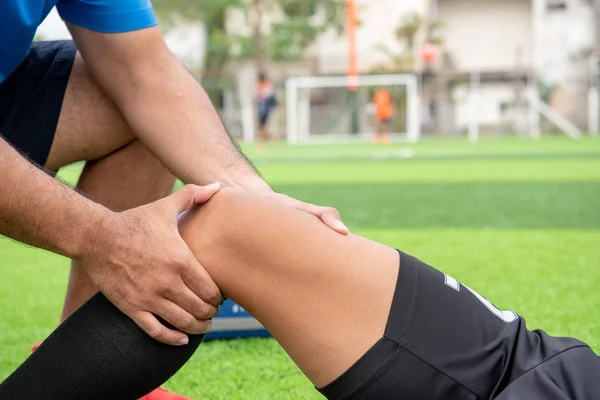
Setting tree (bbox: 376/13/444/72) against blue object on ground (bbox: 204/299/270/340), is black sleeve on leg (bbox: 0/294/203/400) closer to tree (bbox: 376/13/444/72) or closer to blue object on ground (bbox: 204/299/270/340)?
blue object on ground (bbox: 204/299/270/340)

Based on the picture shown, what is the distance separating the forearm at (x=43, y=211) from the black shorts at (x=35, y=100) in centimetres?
63

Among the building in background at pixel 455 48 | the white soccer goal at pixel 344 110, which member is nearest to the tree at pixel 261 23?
the building in background at pixel 455 48

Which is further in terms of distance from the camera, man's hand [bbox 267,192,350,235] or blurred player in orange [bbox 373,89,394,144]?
blurred player in orange [bbox 373,89,394,144]

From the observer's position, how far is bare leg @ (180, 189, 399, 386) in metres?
1.07

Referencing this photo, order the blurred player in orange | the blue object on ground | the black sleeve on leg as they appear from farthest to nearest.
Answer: the blurred player in orange < the blue object on ground < the black sleeve on leg

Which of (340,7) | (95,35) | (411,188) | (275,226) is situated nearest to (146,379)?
(275,226)

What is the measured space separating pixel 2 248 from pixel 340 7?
25331 millimetres

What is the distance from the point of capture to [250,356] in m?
2.07

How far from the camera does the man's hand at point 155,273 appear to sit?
114 centimetres

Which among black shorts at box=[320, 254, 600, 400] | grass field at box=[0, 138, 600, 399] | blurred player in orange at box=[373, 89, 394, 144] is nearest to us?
black shorts at box=[320, 254, 600, 400]

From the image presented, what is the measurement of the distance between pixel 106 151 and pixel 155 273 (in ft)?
2.57

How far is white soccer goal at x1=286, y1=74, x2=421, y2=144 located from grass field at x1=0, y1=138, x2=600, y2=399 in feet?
44.4

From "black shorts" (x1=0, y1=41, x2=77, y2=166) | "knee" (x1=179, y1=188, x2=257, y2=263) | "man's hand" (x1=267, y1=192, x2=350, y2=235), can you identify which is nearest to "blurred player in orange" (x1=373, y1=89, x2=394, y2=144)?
"black shorts" (x1=0, y1=41, x2=77, y2=166)

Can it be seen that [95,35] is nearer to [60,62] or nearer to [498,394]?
[60,62]
